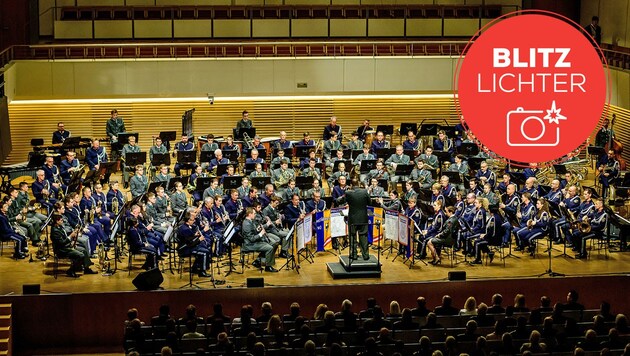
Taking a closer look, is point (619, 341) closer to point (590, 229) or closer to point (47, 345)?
point (590, 229)

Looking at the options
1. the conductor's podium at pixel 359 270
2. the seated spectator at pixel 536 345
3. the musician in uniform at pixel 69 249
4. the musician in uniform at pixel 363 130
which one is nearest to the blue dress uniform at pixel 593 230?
the conductor's podium at pixel 359 270

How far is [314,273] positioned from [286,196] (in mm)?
2900

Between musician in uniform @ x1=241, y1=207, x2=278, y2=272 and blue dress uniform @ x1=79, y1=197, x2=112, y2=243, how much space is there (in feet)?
8.67

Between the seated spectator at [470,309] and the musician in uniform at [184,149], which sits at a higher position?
the musician in uniform at [184,149]

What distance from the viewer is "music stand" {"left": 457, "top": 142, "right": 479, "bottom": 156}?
24.8 metres

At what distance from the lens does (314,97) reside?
30672 millimetres

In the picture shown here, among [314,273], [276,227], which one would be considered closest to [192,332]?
[314,273]

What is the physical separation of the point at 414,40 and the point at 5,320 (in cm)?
1871

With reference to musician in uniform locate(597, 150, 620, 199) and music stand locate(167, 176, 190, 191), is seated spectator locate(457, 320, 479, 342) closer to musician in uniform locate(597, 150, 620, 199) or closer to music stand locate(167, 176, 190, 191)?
music stand locate(167, 176, 190, 191)

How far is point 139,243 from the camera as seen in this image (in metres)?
19.0

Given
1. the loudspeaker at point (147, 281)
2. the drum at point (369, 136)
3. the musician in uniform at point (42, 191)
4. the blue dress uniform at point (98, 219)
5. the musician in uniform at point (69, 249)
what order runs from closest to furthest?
1. the loudspeaker at point (147, 281)
2. the musician in uniform at point (69, 249)
3. the blue dress uniform at point (98, 219)
4. the musician in uniform at point (42, 191)
5. the drum at point (369, 136)

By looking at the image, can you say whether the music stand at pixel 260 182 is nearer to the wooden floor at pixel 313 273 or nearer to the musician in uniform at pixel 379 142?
the wooden floor at pixel 313 273

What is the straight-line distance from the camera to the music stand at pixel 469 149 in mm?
24812

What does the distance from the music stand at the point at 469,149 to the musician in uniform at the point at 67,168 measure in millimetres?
9253
